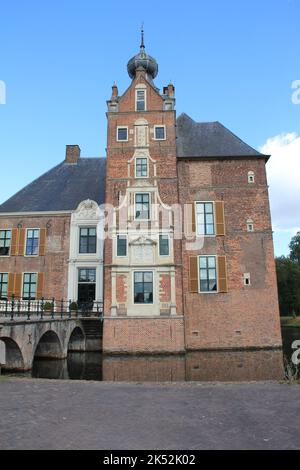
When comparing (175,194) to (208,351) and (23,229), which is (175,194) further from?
(23,229)

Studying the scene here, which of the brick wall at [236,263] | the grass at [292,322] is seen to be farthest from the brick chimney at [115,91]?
the grass at [292,322]

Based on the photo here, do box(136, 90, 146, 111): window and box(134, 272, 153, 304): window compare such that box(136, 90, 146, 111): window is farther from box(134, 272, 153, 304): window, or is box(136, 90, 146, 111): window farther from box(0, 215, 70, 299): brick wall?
box(134, 272, 153, 304): window

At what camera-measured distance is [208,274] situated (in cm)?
2017

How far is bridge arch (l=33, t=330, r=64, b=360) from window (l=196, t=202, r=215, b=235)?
9.14m

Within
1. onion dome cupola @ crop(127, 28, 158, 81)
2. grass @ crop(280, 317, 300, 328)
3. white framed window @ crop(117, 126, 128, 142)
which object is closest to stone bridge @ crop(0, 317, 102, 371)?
white framed window @ crop(117, 126, 128, 142)

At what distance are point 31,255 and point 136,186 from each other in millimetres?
8009

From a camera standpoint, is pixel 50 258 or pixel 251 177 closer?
pixel 251 177

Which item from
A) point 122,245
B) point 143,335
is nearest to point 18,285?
point 122,245

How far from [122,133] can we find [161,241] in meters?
6.68

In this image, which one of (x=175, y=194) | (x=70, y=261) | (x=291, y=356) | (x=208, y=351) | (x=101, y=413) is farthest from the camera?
(x=70, y=261)

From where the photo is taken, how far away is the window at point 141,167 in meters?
21.0

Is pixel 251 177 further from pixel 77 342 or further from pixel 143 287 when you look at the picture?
pixel 77 342
